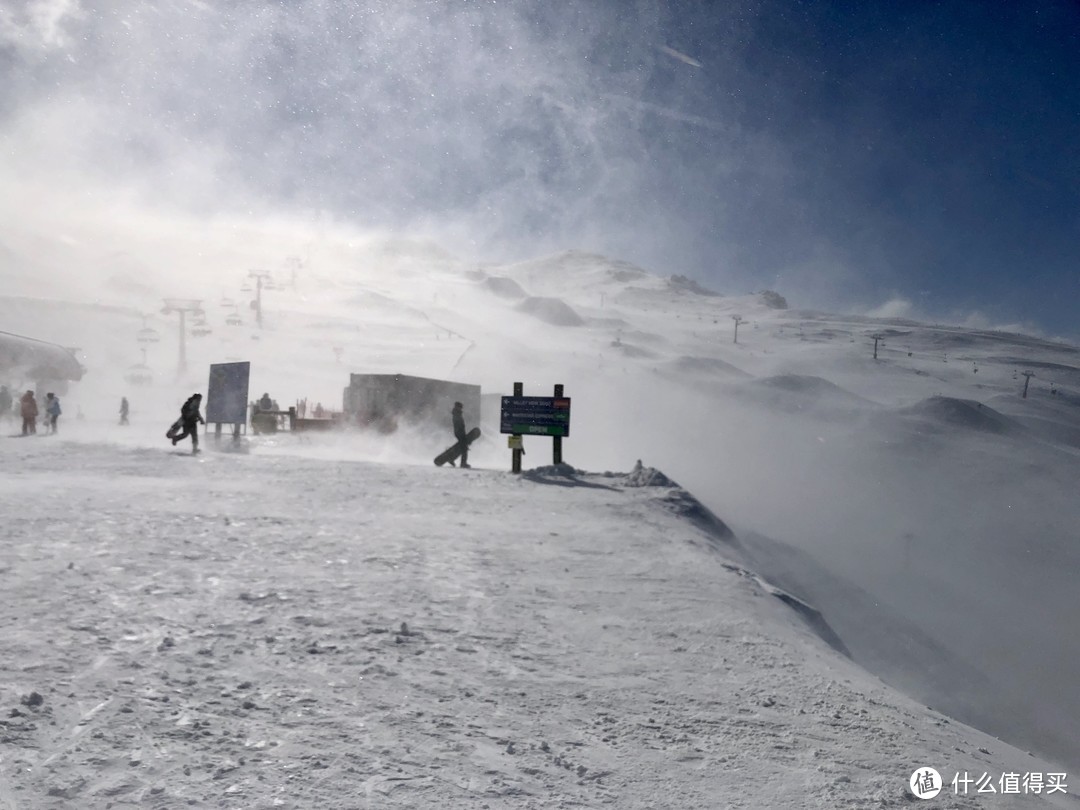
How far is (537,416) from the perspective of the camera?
16.5 m

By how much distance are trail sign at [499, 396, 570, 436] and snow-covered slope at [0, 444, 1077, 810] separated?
8269 millimetres

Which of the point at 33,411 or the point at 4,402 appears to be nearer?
the point at 33,411

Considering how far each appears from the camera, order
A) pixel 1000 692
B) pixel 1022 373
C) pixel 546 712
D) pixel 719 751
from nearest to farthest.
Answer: pixel 719 751 < pixel 546 712 < pixel 1000 692 < pixel 1022 373

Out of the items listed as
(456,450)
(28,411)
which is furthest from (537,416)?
(28,411)

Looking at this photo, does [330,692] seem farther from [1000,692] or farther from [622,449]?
[622,449]

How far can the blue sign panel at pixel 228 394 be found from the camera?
65.5 feet

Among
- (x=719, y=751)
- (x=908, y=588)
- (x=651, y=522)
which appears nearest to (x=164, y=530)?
(x=719, y=751)

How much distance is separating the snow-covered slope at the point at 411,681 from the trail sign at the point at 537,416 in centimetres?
827

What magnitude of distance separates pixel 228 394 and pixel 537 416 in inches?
398

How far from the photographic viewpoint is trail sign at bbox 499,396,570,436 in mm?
16312

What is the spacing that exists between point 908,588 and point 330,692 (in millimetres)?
52145

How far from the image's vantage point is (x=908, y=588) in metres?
46.8

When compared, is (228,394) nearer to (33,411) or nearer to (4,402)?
(33,411)

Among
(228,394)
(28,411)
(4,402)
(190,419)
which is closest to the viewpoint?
(190,419)
